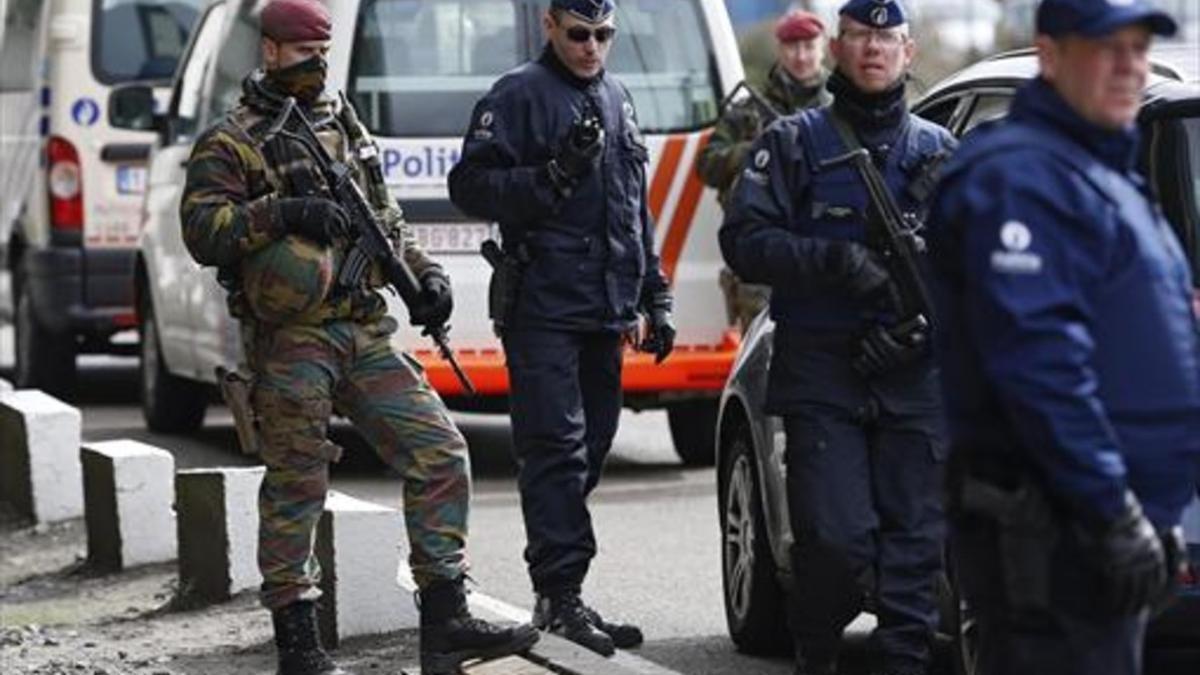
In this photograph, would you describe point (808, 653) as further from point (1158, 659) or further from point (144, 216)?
point (144, 216)

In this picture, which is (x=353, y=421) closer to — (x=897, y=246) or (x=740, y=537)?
(x=740, y=537)

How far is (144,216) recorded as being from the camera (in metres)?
16.6

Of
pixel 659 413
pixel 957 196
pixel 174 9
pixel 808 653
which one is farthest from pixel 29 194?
pixel 957 196

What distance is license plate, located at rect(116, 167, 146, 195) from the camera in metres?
17.8

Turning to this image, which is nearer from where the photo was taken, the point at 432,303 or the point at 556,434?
the point at 432,303

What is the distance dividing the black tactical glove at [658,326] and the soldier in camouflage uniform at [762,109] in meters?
4.24

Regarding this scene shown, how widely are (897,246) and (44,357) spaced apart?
10535 millimetres

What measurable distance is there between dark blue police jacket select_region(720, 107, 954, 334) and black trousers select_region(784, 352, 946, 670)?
13 cm

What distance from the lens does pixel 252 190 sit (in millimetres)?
8805

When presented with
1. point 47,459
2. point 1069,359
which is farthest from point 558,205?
point 47,459

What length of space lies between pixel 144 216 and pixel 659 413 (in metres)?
3.06

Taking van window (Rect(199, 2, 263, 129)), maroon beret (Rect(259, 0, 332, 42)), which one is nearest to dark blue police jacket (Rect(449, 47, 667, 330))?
maroon beret (Rect(259, 0, 332, 42))

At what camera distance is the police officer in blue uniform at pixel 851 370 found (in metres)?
8.31

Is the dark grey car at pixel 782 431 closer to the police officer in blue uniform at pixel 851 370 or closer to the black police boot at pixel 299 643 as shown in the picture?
the police officer in blue uniform at pixel 851 370
